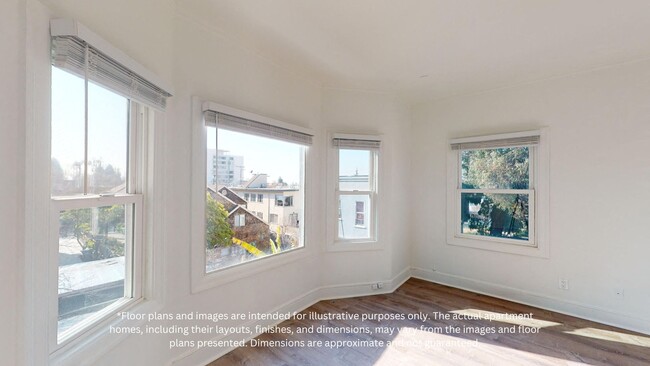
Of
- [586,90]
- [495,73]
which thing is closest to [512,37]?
[495,73]

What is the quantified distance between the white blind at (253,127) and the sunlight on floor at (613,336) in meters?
3.24

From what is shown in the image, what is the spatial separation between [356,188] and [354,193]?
0.08 meters

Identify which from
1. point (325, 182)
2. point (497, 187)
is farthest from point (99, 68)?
point (497, 187)

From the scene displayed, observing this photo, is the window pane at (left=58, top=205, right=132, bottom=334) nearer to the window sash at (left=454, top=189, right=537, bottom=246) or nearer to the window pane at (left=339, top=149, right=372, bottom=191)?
the window pane at (left=339, top=149, right=372, bottom=191)

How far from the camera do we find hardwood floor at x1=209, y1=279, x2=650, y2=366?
86.8 inches

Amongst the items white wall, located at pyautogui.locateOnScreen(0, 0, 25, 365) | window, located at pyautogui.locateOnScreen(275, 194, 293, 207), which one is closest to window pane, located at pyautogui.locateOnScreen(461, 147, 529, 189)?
window, located at pyautogui.locateOnScreen(275, 194, 293, 207)

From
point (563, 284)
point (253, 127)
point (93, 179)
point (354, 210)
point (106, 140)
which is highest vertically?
point (253, 127)

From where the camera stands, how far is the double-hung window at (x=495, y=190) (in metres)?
3.25

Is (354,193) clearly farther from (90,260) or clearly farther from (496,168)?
(90,260)

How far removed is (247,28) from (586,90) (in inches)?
137

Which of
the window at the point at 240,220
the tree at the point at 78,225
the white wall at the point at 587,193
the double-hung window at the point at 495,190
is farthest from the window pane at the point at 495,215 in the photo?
the tree at the point at 78,225

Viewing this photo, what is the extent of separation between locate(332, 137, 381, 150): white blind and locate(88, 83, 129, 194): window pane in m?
2.17

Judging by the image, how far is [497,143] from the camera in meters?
3.37

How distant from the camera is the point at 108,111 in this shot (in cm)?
148
